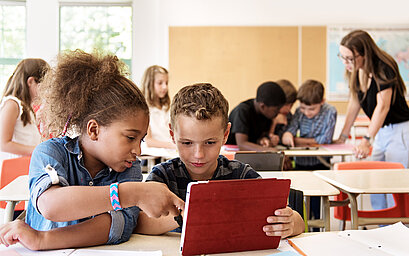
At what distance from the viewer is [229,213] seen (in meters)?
1.10

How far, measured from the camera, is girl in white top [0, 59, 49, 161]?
2.97m

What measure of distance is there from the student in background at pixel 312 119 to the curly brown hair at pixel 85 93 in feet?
9.55

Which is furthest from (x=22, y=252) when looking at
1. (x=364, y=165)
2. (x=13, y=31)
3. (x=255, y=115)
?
(x=13, y=31)

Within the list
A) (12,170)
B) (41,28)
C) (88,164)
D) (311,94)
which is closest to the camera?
(88,164)

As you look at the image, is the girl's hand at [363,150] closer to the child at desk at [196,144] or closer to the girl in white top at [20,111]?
the child at desk at [196,144]

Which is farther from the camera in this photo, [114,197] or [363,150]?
[363,150]

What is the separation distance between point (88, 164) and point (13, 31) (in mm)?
6080

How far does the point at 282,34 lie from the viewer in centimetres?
672

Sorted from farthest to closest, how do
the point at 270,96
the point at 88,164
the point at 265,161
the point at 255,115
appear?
the point at 255,115 < the point at 270,96 < the point at 265,161 < the point at 88,164

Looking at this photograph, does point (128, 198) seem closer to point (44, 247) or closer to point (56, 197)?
point (56, 197)

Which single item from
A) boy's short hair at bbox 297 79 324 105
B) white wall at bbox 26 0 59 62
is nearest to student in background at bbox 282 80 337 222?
boy's short hair at bbox 297 79 324 105

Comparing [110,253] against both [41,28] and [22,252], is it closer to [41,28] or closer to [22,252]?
[22,252]

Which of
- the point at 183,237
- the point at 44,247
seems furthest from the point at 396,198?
the point at 44,247

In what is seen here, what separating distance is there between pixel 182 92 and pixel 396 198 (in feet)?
6.11
